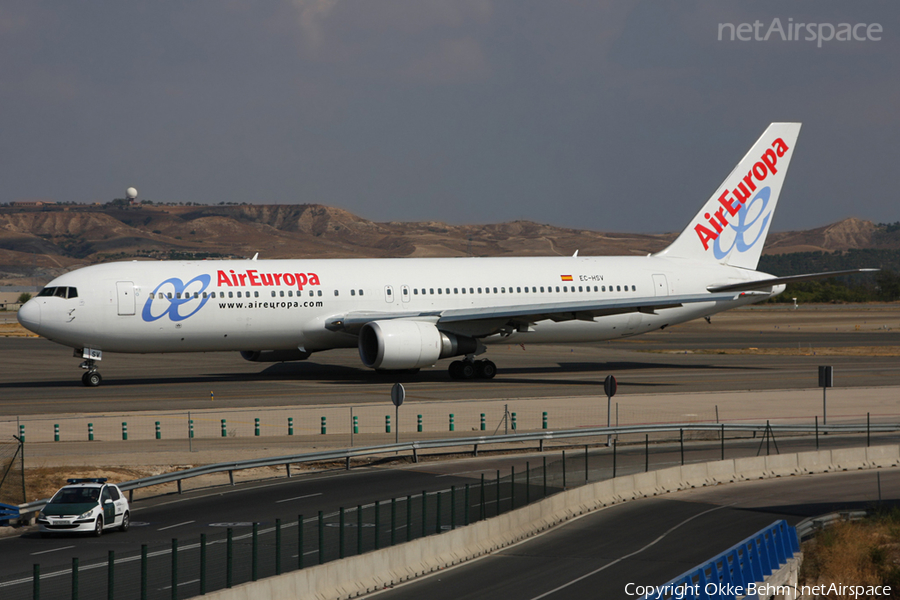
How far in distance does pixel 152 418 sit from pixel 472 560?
19151 mm

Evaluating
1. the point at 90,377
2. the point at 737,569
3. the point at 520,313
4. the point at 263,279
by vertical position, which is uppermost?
the point at 263,279

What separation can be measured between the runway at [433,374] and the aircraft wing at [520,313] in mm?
2877

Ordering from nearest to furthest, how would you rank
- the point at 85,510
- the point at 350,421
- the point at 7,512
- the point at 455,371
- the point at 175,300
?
the point at 85,510
the point at 7,512
the point at 350,421
the point at 175,300
the point at 455,371

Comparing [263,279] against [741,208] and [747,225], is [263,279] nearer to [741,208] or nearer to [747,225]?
[741,208]

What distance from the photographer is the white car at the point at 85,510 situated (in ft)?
64.9

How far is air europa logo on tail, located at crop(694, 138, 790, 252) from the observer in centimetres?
5409

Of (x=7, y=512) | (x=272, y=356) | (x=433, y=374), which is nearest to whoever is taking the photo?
(x=7, y=512)

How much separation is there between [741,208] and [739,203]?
0.30 m

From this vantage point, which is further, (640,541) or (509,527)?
(509,527)

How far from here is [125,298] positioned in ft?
136

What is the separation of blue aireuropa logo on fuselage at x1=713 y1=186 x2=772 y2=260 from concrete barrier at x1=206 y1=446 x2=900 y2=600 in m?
25.0

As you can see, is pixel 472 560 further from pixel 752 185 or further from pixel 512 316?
pixel 752 185

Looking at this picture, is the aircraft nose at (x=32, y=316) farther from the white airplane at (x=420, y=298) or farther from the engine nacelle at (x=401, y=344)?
the engine nacelle at (x=401, y=344)

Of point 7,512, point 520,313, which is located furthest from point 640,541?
point 520,313
